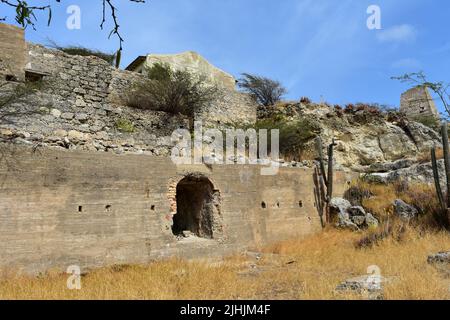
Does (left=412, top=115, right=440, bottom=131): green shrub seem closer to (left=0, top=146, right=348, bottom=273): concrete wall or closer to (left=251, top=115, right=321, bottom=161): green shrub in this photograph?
(left=251, top=115, right=321, bottom=161): green shrub

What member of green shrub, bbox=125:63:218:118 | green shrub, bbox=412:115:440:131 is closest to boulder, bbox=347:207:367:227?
green shrub, bbox=125:63:218:118

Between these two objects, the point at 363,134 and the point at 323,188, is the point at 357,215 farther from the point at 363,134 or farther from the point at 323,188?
the point at 363,134

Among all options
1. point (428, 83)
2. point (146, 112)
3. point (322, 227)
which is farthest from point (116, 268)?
point (428, 83)

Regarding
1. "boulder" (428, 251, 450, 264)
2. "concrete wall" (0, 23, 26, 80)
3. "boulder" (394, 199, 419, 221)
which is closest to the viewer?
"boulder" (428, 251, 450, 264)

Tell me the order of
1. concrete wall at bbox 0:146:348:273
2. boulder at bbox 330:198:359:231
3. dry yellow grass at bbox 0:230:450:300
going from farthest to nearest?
boulder at bbox 330:198:359:231 < concrete wall at bbox 0:146:348:273 < dry yellow grass at bbox 0:230:450:300

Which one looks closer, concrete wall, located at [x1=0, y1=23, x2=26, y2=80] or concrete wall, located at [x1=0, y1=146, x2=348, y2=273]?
concrete wall, located at [x1=0, y1=146, x2=348, y2=273]

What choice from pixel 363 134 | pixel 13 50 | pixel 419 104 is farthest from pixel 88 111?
pixel 419 104

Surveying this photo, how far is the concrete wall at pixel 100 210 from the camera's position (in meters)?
6.87

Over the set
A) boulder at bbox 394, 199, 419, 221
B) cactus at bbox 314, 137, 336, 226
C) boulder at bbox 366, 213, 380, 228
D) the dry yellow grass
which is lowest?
the dry yellow grass

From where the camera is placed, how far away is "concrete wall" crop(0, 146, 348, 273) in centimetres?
687

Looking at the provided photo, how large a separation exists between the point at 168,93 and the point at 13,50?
5.09 metres

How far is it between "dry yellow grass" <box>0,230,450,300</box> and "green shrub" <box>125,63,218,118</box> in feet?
21.5

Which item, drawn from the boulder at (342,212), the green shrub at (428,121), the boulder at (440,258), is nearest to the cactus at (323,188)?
the boulder at (342,212)

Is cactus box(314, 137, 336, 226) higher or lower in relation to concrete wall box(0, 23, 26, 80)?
lower
